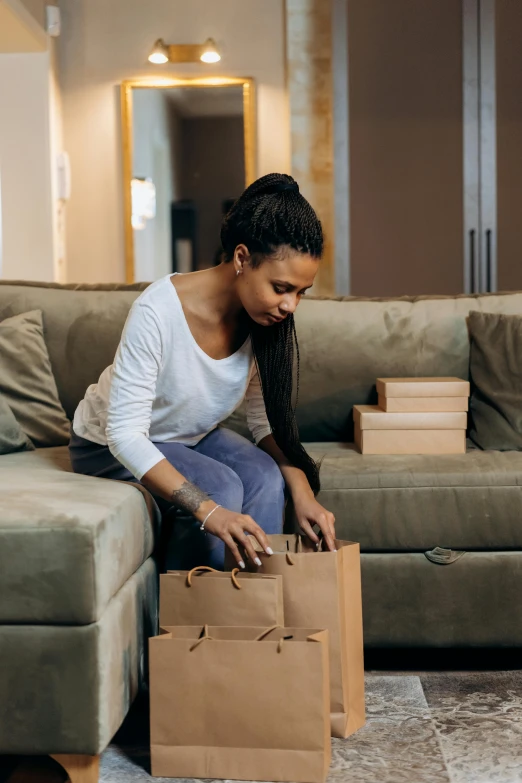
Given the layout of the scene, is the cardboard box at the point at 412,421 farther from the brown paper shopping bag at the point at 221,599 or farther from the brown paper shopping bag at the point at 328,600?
the brown paper shopping bag at the point at 221,599

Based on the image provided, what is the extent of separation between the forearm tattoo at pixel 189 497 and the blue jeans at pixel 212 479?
12 centimetres

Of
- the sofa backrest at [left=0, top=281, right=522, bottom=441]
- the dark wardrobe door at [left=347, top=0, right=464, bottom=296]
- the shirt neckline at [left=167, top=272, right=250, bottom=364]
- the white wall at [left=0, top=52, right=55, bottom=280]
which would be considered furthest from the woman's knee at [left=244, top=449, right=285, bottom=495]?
the white wall at [left=0, top=52, right=55, bottom=280]

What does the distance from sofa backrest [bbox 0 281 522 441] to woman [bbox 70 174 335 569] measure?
51 centimetres

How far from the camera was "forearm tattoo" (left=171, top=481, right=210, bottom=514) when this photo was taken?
65.3 inches

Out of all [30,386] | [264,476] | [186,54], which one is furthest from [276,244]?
[186,54]

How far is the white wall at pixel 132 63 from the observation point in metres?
5.44

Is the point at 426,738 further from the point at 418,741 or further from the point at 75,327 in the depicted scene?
the point at 75,327

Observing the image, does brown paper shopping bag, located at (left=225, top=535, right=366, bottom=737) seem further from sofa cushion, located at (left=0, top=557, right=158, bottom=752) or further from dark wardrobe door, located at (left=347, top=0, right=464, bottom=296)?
dark wardrobe door, located at (left=347, top=0, right=464, bottom=296)

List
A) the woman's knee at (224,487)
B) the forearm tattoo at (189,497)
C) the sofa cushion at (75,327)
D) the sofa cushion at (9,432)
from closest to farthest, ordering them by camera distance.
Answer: the forearm tattoo at (189,497)
the woman's knee at (224,487)
the sofa cushion at (9,432)
the sofa cushion at (75,327)

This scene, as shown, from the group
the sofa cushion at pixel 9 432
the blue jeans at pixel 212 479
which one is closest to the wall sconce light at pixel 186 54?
the sofa cushion at pixel 9 432

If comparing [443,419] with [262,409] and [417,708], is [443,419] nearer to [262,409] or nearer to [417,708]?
[262,409]

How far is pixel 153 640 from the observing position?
57.4 inches

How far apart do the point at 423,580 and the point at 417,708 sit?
31cm

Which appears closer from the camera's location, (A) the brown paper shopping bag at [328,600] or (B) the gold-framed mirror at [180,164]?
(A) the brown paper shopping bag at [328,600]
